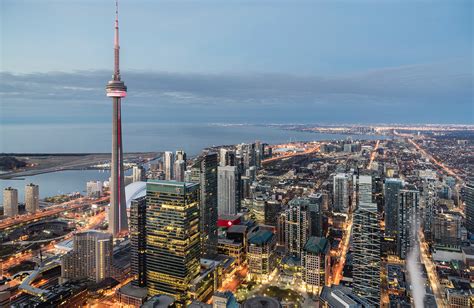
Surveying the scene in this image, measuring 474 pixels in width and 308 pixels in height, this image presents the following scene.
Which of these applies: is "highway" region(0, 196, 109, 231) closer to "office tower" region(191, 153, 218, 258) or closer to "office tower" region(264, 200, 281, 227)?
"office tower" region(191, 153, 218, 258)

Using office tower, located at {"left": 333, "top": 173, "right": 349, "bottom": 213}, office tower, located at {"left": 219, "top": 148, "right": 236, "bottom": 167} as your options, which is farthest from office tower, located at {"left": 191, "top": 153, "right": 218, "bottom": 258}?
office tower, located at {"left": 219, "top": 148, "right": 236, "bottom": 167}

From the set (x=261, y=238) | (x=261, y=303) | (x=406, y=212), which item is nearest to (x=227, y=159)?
(x=261, y=238)

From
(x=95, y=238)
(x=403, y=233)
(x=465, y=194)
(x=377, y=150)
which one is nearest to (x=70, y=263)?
(x=95, y=238)

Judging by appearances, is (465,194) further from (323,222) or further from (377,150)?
(377,150)

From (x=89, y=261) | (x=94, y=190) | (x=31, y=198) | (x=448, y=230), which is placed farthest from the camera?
(x=94, y=190)

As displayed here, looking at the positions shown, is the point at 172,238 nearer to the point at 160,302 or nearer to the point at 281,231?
the point at 160,302

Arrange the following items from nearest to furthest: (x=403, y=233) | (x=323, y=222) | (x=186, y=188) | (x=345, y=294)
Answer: (x=345, y=294) → (x=186, y=188) → (x=403, y=233) → (x=323, y=222)

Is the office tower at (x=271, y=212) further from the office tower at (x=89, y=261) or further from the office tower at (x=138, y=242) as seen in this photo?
the office tower at (x=89, y=261)
